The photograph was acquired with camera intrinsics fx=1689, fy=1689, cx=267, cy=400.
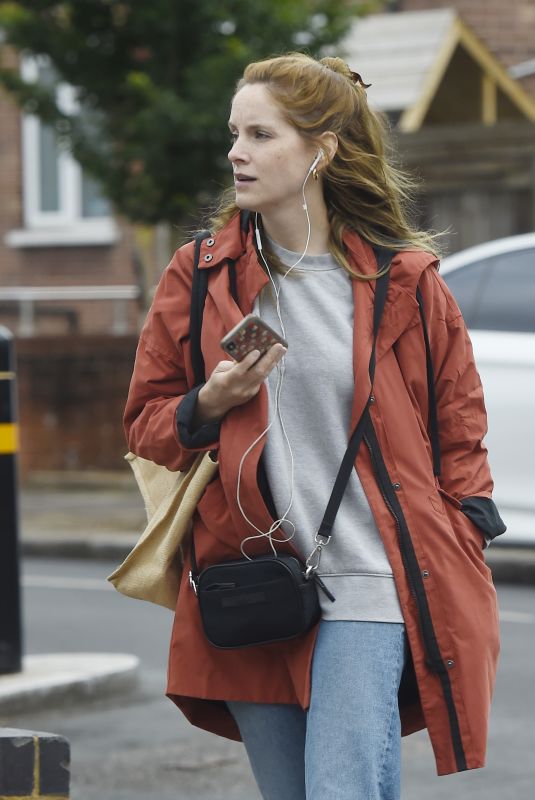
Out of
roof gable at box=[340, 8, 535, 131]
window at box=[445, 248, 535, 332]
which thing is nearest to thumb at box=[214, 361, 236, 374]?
window at box=[445, 248, 535, 332]

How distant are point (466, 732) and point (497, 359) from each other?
225 inches

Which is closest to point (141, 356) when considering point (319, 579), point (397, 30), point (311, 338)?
point (311, 338)

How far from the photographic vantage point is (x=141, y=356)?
3.12 metres

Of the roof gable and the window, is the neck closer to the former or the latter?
the window

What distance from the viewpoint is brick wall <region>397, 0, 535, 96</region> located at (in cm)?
1727

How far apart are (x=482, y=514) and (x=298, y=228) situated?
0.63 m

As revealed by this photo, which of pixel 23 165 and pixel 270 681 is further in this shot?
pixel 23 165

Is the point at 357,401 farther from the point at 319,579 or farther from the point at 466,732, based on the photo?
the point at 466,732

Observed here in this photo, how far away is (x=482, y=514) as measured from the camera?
3.09 meters

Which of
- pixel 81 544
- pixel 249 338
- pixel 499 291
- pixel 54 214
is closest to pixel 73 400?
pixel 54 214

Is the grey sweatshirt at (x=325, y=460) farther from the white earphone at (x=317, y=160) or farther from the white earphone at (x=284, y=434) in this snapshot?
the white earphone at (x=317, y=160)

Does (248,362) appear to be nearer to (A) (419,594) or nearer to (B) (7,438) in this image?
(A) (419,594)

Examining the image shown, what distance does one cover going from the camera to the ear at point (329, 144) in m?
3.13

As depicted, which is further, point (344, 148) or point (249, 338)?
point (344, 148)
